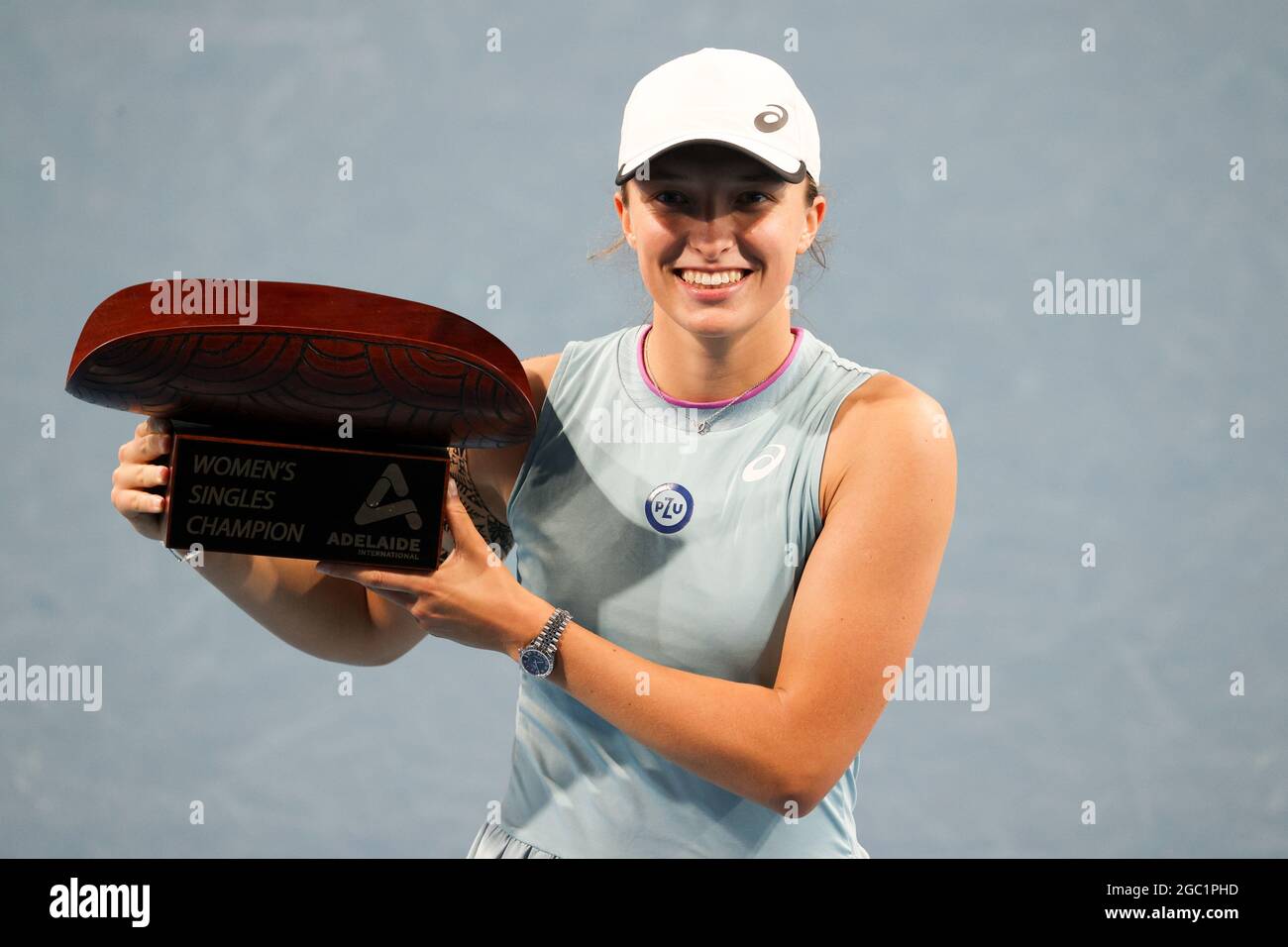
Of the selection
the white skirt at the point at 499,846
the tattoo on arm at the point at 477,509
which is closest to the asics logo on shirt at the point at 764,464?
the tattoo on arm at the point at 477,509

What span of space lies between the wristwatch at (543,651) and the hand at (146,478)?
285mm

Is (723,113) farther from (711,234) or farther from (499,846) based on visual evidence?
(499,846)

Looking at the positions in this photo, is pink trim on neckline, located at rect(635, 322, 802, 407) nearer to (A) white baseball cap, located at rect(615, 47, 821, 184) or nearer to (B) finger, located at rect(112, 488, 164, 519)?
(A) white baseball cap, located at rect(615, 47, 821, 184)

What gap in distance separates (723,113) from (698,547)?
0.34 m

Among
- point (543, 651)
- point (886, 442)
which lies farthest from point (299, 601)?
point (886, 442)

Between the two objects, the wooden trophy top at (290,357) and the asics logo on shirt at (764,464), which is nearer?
the wooden trophy top at (290,357)

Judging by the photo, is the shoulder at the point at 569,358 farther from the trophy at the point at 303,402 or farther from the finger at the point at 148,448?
the finger at the point at 148,448

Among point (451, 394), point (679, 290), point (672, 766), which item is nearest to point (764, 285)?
point (679, 290)

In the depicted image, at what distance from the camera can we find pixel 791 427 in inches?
44.5

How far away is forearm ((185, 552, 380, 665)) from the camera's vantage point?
1.15 meters

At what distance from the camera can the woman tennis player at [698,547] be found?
1.03 meters

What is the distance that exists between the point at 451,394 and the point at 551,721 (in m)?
0.34

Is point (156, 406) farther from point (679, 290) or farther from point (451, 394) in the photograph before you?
point (679, 290)

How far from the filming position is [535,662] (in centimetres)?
103
